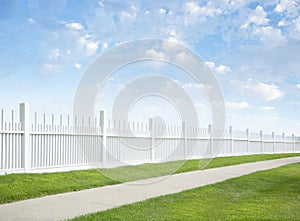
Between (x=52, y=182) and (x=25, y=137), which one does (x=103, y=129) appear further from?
(x=52, y=182)

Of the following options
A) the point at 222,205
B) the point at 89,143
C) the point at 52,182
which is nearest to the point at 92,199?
the point at 52,182

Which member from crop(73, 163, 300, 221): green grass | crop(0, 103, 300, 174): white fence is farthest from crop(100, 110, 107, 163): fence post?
crop(73, 163, 300, 221): green grass

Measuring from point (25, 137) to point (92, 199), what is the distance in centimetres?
442

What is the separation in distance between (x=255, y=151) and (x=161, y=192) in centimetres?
2022

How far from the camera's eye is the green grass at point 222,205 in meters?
6.12

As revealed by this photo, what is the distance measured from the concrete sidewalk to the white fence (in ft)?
11.0

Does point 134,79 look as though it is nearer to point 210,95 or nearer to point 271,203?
point 210,95

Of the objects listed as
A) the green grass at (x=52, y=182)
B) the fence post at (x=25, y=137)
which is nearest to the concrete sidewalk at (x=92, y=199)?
the green grass at (x=52, y=182)

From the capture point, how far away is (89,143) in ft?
43.9

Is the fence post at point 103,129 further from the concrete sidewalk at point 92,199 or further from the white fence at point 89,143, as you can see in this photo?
the concrete sidewalk at point 92,199

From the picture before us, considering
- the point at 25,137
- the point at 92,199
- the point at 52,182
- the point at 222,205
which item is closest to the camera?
the point at 222,205

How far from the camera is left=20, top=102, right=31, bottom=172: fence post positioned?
431 inches

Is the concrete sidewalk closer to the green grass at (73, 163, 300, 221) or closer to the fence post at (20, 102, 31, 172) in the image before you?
the green grass at (73, 163, 300, 221)

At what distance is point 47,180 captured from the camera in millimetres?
9555
